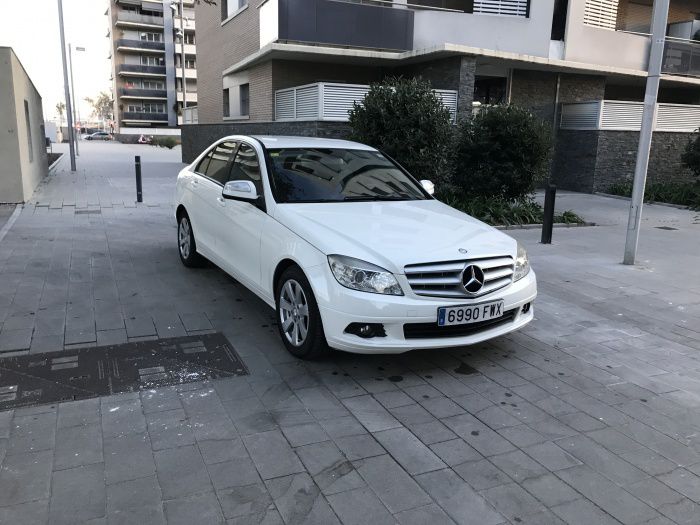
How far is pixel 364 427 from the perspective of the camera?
357 centimetres

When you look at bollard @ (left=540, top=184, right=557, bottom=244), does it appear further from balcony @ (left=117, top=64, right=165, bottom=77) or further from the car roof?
balcony @ (left=117, top=64, right=165, bottom=77)

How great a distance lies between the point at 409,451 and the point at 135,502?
1.46 m

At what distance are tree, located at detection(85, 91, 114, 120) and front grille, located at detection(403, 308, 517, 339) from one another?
106498 millimetres

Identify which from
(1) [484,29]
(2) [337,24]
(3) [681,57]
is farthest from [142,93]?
(3) [681,57]

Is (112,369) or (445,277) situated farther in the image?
(112,369)

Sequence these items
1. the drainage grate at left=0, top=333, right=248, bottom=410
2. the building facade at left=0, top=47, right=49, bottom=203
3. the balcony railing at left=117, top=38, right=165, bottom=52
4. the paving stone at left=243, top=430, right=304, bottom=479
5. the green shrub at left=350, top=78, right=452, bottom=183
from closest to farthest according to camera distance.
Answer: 1. the paving stone at left=243, top=430, right=304, bottom=479
2. the drainage grate at left=0, top=333, right=248, bottom=410
3. the green shrub at left=350, top=78, right=452, bottom=183
4. the building facade at left=0, top=47, right=49, bottom=203
5. the balcony railing at left=117, top=38, right=165, bottom=52

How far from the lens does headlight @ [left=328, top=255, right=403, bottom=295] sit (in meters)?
4.01

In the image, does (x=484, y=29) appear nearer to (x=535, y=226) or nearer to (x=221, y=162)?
(x=535, y=226)

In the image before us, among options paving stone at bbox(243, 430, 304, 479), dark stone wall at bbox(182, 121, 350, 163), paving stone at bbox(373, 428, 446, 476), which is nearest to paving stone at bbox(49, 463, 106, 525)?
paving stone at bbox(243, 430, 304, 479)

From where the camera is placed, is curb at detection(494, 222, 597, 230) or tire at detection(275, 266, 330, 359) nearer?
tire at detection(275, 266, 330, 359)

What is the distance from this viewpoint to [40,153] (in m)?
17.1

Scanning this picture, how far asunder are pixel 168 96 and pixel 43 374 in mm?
72608

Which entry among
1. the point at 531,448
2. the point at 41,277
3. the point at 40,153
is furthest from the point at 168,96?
the point at 531,448

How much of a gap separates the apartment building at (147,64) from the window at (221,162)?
2646 inches
